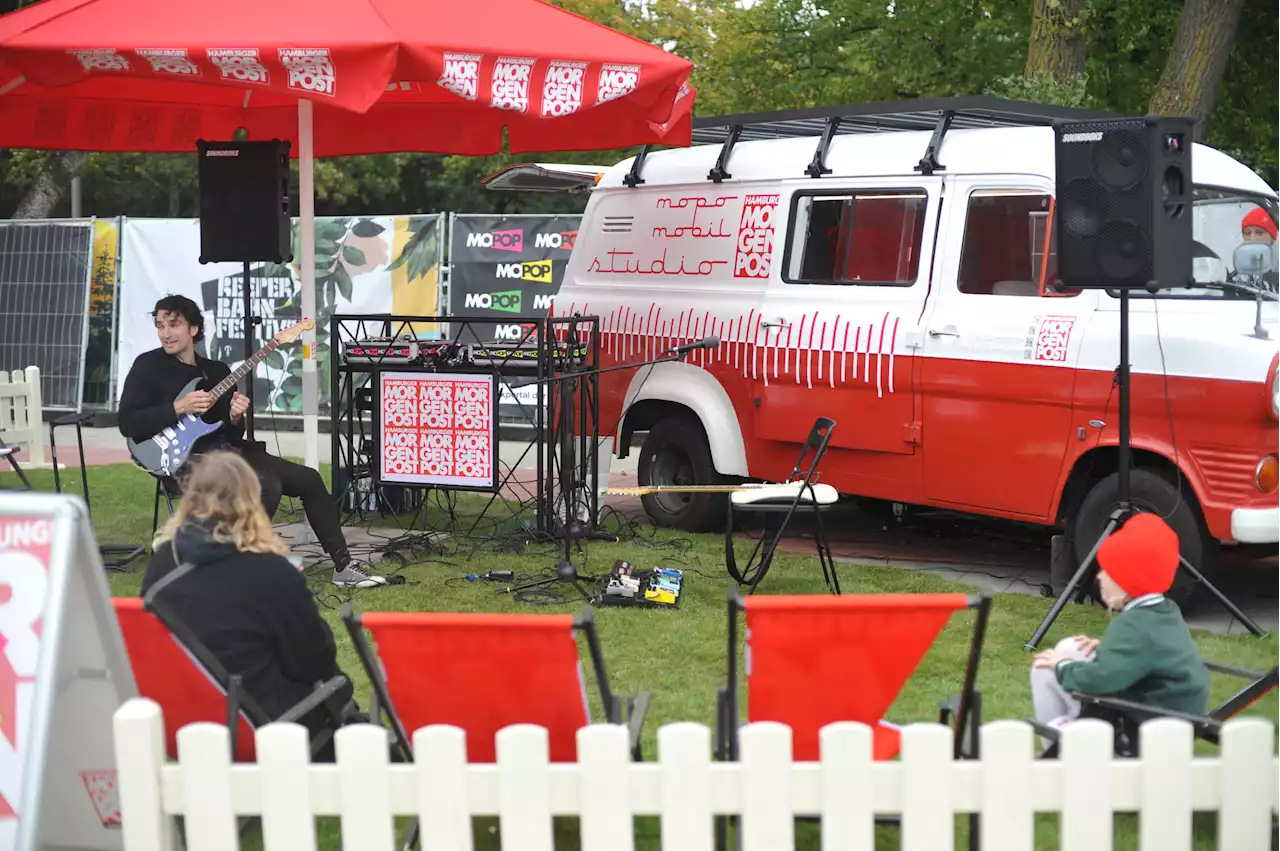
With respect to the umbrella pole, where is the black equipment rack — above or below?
above

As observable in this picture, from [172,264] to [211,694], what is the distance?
492 inches

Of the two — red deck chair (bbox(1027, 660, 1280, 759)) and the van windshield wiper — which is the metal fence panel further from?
red deck chair (bbox(1027, 660, 1280, 759))

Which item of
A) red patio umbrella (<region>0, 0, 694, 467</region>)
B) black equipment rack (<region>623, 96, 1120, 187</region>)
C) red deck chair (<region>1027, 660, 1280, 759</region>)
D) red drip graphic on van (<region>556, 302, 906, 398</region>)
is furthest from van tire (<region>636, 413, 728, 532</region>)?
red deck chair (<region>1027, 660, 1280, 759</region>)

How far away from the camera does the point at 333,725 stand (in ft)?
14.4

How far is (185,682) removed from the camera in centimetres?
405

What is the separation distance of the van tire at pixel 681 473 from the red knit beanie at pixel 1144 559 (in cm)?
537

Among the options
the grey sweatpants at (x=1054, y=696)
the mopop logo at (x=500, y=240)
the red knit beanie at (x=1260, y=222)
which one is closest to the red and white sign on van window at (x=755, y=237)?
the red knit beanie at (x=1260, y=222)

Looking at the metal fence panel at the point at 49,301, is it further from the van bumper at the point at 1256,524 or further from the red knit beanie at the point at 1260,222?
the van bumper at the point at 1256,524

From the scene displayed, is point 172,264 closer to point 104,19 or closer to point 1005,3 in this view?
point 104,19

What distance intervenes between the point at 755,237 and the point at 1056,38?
6460 millimetres

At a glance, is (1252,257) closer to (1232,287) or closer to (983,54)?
(1232,287)

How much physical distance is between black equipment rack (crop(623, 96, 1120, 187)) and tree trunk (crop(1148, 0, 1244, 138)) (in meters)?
5.14

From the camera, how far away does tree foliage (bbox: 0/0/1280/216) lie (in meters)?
14.0

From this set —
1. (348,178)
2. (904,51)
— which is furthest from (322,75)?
(348,178)
